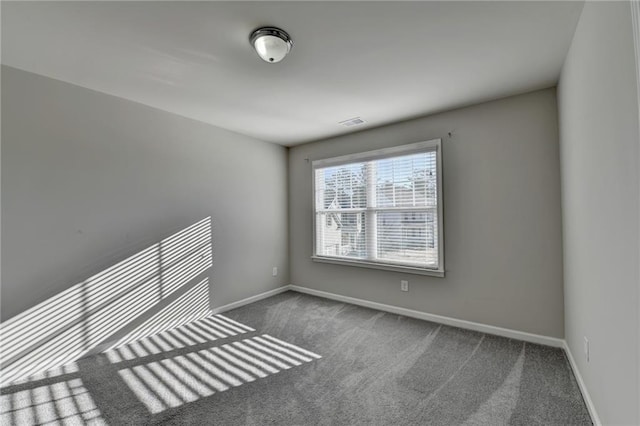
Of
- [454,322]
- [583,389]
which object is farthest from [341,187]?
[583,389]

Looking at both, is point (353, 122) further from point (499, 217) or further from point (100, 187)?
point (100, 187)

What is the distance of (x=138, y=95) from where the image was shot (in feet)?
8.82

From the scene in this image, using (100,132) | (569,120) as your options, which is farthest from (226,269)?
(569,120)

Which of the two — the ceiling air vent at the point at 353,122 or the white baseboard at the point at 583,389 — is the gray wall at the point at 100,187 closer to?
the ceiling air vent at the point at 353,122

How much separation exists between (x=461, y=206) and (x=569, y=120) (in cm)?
118

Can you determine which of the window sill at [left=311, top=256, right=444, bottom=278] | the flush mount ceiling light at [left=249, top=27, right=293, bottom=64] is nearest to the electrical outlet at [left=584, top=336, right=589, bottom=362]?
the window sill at [left=311, top=256, right=444, bottom=278]

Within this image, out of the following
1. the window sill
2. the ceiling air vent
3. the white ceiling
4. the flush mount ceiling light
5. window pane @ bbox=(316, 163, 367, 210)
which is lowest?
the window sill

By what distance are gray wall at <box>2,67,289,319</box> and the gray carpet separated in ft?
2.67

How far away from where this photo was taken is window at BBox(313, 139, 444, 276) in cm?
323

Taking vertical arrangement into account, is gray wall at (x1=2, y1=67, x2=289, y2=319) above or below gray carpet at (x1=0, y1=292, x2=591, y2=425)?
above

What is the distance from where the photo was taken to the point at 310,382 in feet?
6.79

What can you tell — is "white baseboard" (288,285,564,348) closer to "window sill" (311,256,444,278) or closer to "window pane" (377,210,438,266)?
"window sill" (311,256,444,278)

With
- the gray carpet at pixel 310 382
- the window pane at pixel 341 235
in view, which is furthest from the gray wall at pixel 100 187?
the window pane at pixel 341 235

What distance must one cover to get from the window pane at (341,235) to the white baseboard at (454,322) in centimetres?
63
